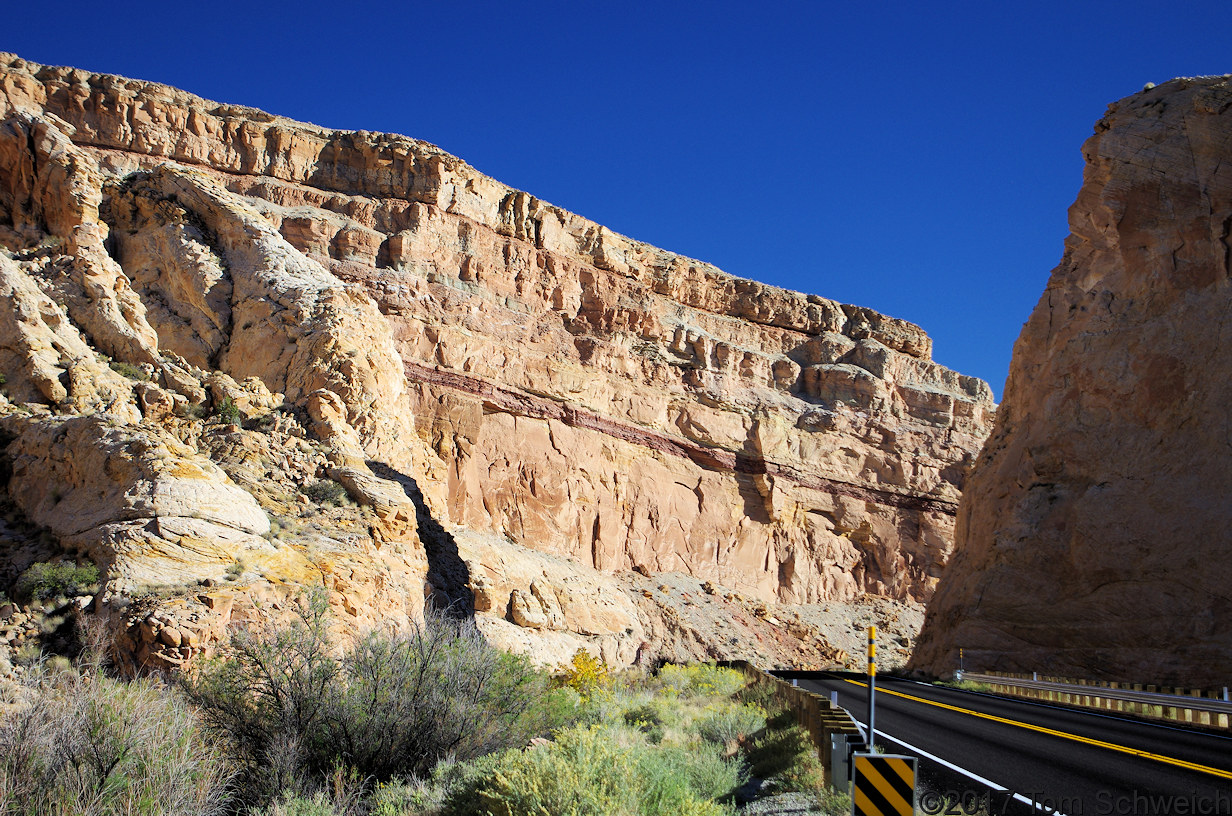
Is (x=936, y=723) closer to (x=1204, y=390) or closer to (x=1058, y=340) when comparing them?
(x=1204, y=390)

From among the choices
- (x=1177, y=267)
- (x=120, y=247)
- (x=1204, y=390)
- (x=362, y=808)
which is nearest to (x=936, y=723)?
(x=362, y=808)

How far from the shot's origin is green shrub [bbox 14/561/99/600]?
44.1 feet

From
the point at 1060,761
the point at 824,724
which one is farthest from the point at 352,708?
the point at 1060,761

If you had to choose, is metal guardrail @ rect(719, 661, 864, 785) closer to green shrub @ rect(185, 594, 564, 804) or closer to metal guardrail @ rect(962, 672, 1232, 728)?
green shrub @ rect(185, 594, 564, 804)

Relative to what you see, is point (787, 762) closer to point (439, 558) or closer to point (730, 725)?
point (730, 725)

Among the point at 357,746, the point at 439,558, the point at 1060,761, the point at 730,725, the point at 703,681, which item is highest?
the point at 439,558

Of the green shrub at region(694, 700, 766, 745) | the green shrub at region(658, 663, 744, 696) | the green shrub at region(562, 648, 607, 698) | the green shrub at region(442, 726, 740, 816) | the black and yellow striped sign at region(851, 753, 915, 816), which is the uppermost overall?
the black and yellow striped sign at region(851, 753, 915, 816)

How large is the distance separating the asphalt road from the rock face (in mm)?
8555

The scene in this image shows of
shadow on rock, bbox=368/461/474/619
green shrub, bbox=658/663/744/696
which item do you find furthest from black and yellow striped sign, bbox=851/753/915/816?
shadow on rock, bbox=368/461/474/619

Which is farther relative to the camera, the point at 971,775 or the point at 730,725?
the point at 730,725

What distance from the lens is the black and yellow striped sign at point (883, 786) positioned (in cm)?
670

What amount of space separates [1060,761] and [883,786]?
4.34m

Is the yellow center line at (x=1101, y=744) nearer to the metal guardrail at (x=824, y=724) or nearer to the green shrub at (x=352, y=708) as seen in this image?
the metal guardrail at (x=824, y=724)

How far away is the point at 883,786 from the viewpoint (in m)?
6.77
